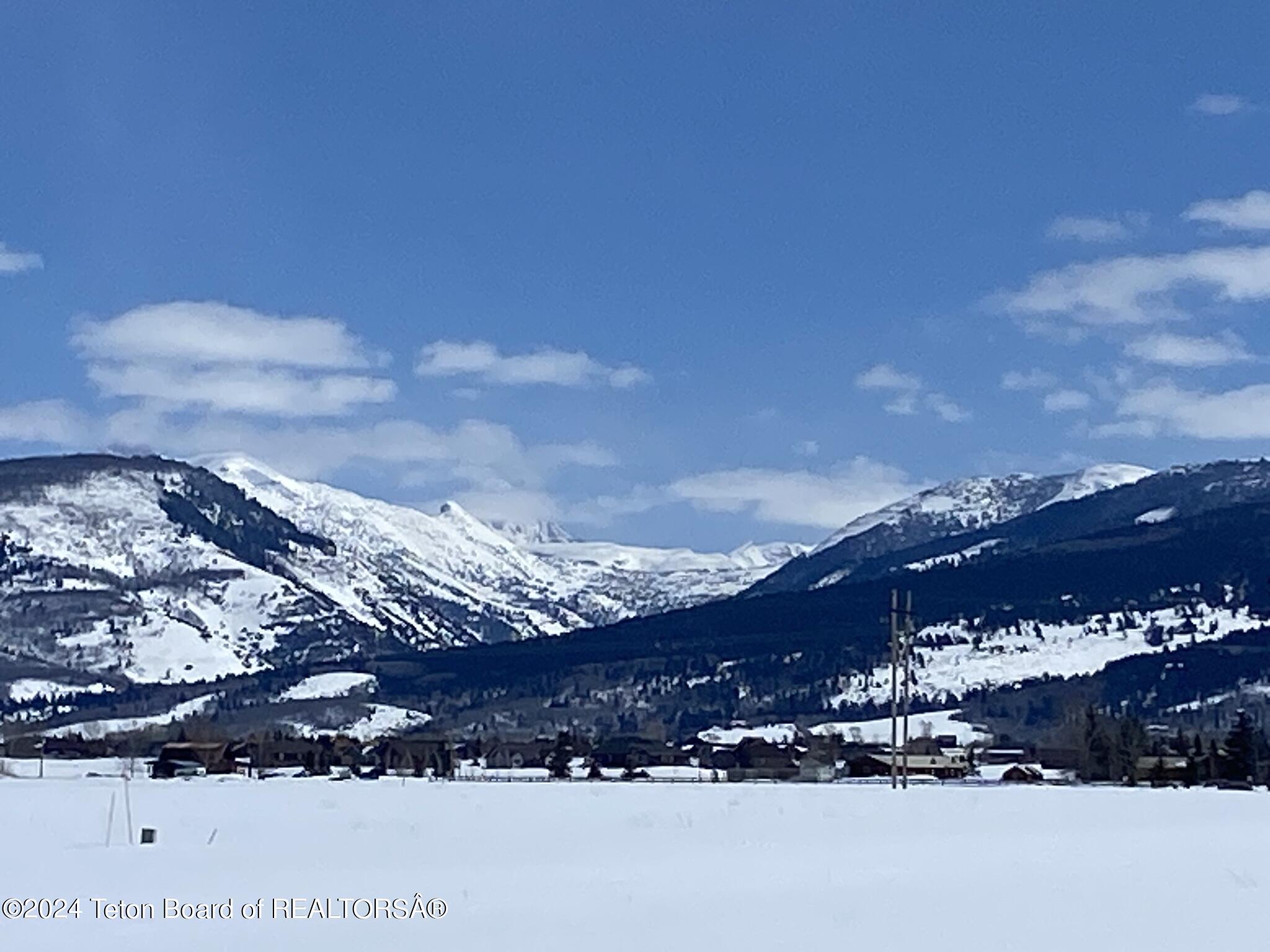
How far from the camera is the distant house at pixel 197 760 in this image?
308 feet

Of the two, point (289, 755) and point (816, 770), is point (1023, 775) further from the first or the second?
point (289, 755)

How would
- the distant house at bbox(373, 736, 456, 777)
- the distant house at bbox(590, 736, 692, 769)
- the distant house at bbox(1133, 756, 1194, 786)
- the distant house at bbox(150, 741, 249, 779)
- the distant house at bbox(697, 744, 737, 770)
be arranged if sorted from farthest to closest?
the distant house at bbox(697, 744, 737, 770)
the distant house at bbox(590, 736, 692, 769)
the distant house at bbox(373, 736, 456, 777)
the distant house at bbox(150, 741, 249, 779)
the distant house at bbox(1133, 756, 1194, 786)

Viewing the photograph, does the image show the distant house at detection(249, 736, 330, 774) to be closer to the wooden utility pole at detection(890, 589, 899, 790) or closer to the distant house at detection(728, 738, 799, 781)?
the distant house at detection(728, 738, 799, 781)

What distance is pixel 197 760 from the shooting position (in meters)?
110

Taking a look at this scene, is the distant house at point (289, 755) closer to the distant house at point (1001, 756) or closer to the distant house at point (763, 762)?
the distant house at point (763, 762)

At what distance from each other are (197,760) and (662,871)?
300 ft

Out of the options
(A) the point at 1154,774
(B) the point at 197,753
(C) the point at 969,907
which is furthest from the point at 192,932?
(B) the point at 197,753

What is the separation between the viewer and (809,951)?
16516mm

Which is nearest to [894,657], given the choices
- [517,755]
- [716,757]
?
[716,757]

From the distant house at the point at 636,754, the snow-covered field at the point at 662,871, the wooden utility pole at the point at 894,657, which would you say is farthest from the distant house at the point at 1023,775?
the snow-covered field at the point at 662,871

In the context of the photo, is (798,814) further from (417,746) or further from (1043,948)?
(417,746)

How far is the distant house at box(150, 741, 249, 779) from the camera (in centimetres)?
9388

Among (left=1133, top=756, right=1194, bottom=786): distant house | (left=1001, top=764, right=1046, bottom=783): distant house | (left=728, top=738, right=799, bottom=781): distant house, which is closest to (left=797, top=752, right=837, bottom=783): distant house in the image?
(left=728, top=738, right=799, bottom=781): distant house

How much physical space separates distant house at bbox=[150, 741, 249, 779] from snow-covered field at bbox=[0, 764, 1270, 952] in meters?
51.5
